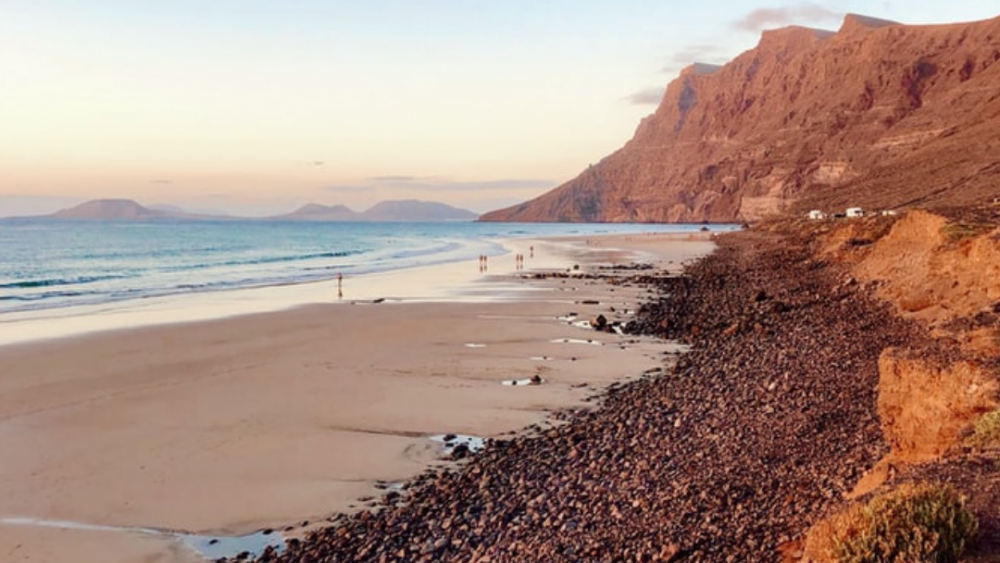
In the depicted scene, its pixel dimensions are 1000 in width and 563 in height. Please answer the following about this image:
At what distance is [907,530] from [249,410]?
39.1 ft

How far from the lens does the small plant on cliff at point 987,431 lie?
6988mm

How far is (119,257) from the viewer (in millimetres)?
73500

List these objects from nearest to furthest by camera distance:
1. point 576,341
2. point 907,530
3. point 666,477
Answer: point 907,530
point 666,477
point 576,341

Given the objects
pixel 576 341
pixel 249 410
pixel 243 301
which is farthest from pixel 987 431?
pixel 243 301

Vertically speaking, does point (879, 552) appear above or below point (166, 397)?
above

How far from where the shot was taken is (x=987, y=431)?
708 cm

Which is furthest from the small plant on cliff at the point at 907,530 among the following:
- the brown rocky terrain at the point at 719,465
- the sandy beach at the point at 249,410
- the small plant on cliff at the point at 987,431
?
the sandy beach at the point at 249,410

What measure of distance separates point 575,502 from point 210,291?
34.5m

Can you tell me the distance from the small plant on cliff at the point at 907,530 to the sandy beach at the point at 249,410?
20.6 ft

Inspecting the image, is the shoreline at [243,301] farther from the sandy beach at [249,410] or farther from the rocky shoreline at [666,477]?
the rocky shoreline at [666,477]

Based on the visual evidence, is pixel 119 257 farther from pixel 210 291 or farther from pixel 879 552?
pixel 879 552

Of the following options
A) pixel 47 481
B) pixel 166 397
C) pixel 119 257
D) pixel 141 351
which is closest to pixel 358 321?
pixel 141 351

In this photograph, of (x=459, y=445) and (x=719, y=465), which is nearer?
(x=719, y=465)

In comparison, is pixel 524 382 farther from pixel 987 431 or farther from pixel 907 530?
pixel 907 530
